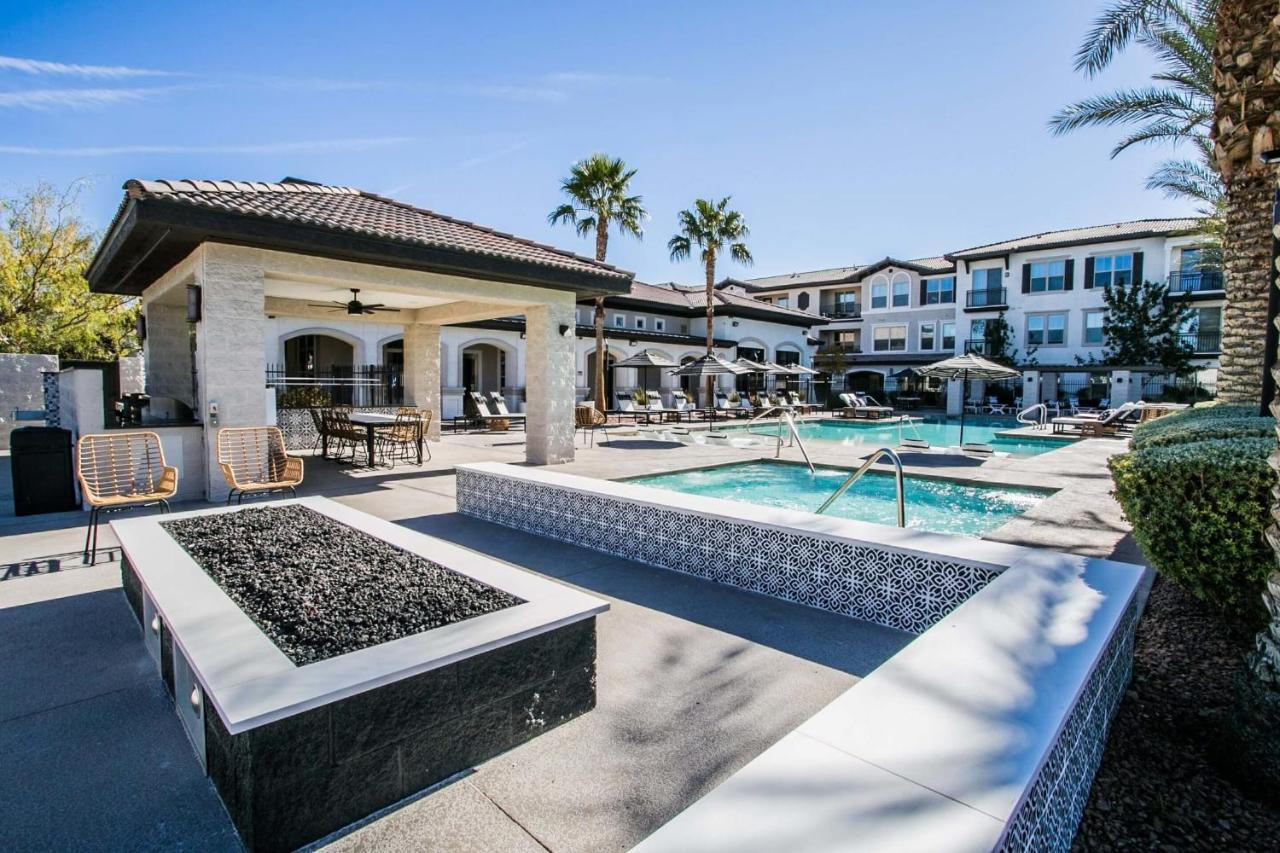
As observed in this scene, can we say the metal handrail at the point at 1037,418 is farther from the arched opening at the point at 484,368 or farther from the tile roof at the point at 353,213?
the arched opening at the point at 484,368

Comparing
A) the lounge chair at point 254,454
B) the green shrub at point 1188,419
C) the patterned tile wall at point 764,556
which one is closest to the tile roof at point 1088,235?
the green shrub at point 1188,419

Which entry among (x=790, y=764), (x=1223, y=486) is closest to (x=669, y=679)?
(x=790, y=764)

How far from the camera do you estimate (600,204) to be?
877 inches

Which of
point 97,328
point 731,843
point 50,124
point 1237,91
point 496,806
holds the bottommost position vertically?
point 496,806

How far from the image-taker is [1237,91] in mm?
6988

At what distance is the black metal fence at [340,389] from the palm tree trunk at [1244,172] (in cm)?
1442

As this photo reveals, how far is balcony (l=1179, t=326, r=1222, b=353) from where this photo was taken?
101ft

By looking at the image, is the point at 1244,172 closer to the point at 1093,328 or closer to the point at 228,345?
the point at 228,345

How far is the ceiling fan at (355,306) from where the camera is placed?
11.9 metres

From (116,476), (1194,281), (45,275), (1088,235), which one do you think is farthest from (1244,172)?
(1088,235)

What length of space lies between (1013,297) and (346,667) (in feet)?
135

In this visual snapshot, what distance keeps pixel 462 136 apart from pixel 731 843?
1306 centimetres

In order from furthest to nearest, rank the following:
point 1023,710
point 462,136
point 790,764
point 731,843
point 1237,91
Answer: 1. point 462,136
2. point 1237,91
3. point 1023,710
4. point 790,764
5. point 731,843

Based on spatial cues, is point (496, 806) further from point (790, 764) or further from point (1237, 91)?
point (1237, 91)
